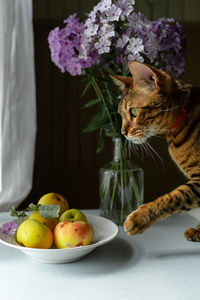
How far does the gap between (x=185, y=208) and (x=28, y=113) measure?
2.75 ft

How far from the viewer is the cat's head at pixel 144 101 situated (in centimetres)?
101

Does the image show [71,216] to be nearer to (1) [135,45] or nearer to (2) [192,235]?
(2) [192,235]

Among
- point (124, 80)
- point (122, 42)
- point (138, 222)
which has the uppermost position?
point (122, 42)

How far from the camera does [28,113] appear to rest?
1571 mm

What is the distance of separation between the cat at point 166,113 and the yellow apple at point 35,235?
1.09 feet

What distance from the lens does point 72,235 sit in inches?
36.0

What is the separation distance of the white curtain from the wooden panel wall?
0.48 metres

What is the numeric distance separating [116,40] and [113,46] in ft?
0.06

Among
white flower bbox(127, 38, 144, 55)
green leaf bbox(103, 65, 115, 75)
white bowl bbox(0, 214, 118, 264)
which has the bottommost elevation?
white bowl bbox(0, 214, 118, 264)


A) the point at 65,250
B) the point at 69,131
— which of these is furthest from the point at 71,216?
the point at 69,131

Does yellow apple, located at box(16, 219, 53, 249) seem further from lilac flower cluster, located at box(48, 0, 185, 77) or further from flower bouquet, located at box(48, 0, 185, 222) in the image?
lilac flower cluster, located at box(48, 0, 185, 77)

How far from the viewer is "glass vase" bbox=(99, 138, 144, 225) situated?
47.8 inches

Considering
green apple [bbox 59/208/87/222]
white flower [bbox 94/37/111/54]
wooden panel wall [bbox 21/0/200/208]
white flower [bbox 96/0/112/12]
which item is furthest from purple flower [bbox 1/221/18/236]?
wooden panel wall [bbox 21/0/200/208]

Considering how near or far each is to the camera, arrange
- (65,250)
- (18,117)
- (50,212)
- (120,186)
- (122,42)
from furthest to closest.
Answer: (18,117)
(120,186)
(122,42)
(50,212)
(65,250)
